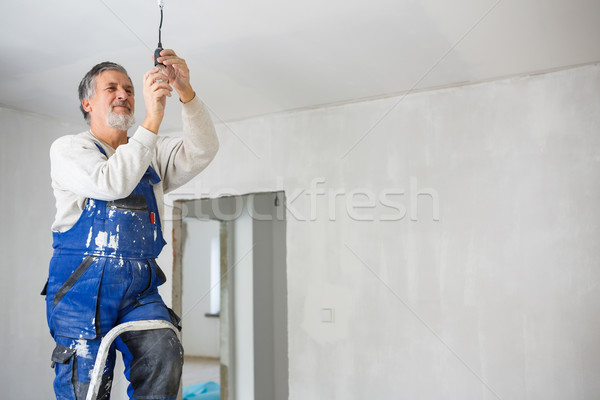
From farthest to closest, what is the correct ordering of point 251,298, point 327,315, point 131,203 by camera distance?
point 251,298 < point 327,315 < point 131,203

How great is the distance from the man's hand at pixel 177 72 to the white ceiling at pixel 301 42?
740mm

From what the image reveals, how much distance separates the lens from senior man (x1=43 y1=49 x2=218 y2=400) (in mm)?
1267

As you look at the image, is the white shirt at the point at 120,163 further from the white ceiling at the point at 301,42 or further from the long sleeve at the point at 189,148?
the white ceiling at the point at 301,42

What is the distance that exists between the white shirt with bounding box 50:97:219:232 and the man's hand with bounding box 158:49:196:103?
0.11ft

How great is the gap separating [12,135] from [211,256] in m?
5.29

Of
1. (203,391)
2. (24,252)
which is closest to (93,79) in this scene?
(24,252)

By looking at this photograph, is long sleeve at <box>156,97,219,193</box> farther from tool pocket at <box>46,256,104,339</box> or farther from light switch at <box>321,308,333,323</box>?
light switch at <box>321,308,333,323</box>

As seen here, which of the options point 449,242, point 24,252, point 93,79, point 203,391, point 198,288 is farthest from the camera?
point 198,288

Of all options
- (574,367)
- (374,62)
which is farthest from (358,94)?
(574,367)

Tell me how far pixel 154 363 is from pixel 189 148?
2.18 ft

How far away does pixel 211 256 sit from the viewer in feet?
28.1

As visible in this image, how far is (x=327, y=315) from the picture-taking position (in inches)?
132

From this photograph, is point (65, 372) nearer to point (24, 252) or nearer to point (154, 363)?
point (154, 363)

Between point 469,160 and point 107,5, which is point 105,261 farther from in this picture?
point 469,160
